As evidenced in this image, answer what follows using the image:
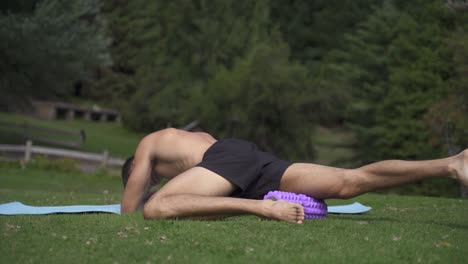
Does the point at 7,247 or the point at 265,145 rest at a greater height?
the point at 7,247

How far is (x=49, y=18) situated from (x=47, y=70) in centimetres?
240

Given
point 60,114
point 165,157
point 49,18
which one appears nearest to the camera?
point 165,157

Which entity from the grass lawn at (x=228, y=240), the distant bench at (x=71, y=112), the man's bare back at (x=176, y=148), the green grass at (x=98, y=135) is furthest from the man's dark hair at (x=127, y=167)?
the distant bench at (x=71, y=112)

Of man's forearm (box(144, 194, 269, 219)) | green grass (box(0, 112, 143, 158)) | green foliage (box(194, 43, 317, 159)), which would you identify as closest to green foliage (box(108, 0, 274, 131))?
green foliage (box(194, 43, 317, 159))

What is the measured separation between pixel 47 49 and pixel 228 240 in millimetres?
17734

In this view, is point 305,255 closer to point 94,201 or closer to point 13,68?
point 94,201

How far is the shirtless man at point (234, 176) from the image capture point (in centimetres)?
575

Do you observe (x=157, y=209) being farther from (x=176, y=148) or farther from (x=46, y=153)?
(x=46, y=153)

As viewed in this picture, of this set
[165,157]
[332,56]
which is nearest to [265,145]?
[332,56]

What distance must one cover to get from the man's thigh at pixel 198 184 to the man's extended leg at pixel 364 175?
1.83 feet

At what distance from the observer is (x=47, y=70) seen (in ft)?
75.6

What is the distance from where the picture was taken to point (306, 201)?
20.3 ft

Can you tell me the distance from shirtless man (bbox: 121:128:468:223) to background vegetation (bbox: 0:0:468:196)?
13.4m

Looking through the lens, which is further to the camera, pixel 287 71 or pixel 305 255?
pixel 287 71
